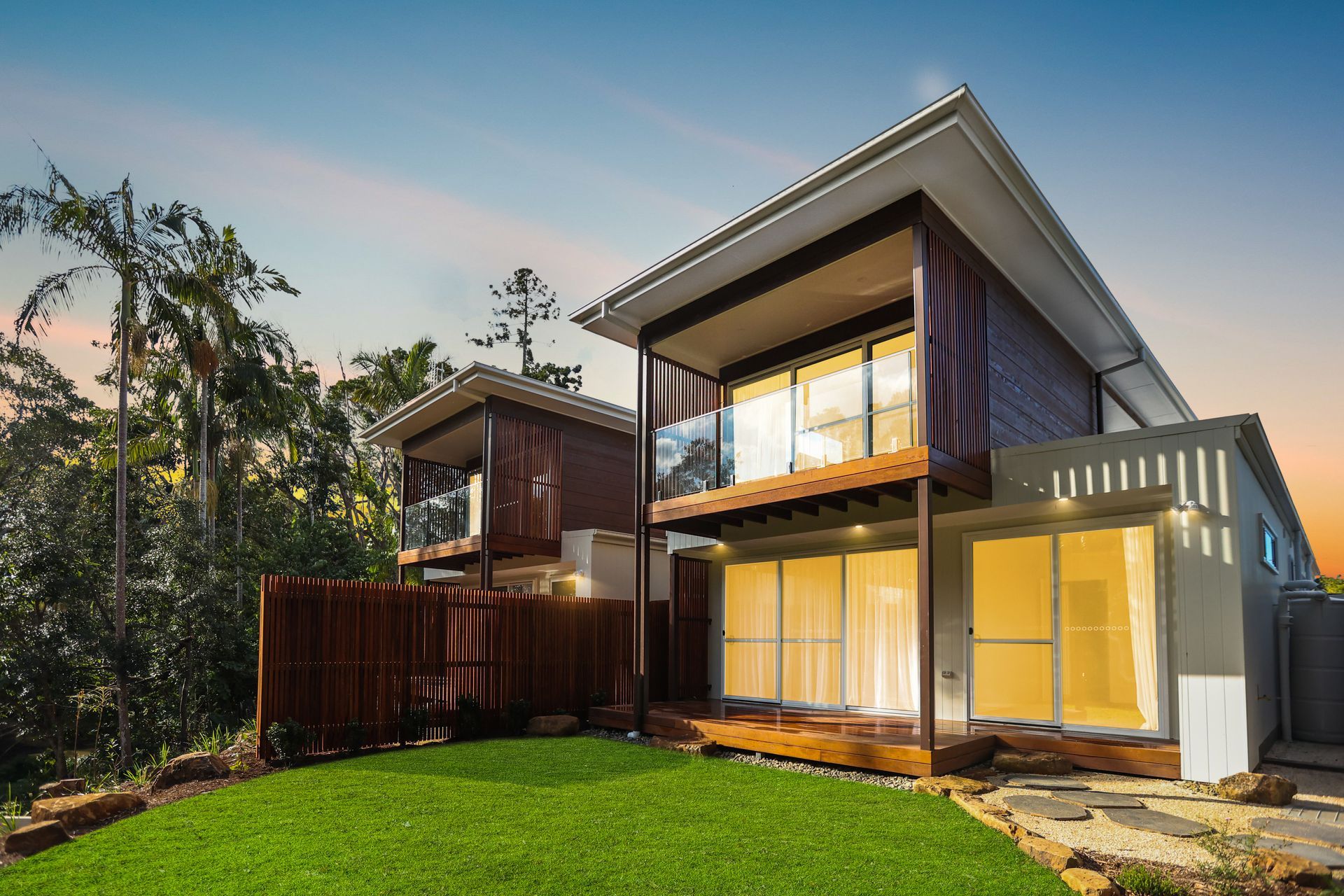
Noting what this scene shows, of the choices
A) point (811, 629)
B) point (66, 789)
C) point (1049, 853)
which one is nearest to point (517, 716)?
point (811, 629)

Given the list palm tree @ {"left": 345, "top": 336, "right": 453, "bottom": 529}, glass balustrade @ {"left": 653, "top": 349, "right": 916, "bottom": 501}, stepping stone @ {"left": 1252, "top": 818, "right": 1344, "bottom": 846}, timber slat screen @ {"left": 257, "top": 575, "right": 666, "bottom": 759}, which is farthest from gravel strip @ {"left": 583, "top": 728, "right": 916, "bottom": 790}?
palm tree @ {"left": 345, "top": 336, "right": 453, "bottom": 529}

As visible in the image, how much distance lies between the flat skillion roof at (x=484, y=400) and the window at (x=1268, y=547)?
10.9m

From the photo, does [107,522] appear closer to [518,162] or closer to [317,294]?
[518,162]

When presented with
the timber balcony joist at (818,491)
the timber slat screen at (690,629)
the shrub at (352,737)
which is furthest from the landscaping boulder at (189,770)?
the timber slat screen at (690,629)

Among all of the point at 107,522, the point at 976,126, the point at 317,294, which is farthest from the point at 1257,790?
the point at 317,294

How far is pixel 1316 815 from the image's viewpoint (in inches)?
223

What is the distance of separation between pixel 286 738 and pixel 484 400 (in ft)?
26.5

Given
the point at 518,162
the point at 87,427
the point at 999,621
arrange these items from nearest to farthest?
the point at 999,621
the point at 518,162
the point at 87,427

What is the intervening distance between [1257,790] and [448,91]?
13.3 m

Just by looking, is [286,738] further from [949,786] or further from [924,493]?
[924,493]

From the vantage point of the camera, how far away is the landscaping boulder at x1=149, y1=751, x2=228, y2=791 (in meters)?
7.41

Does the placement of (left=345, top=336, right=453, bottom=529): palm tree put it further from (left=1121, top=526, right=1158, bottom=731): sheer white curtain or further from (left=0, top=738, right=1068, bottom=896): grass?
(left=1121, top=526, right=1158, bottom=731): sheer white curtain

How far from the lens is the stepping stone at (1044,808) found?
564 centimetres

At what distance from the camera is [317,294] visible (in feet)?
91.4
